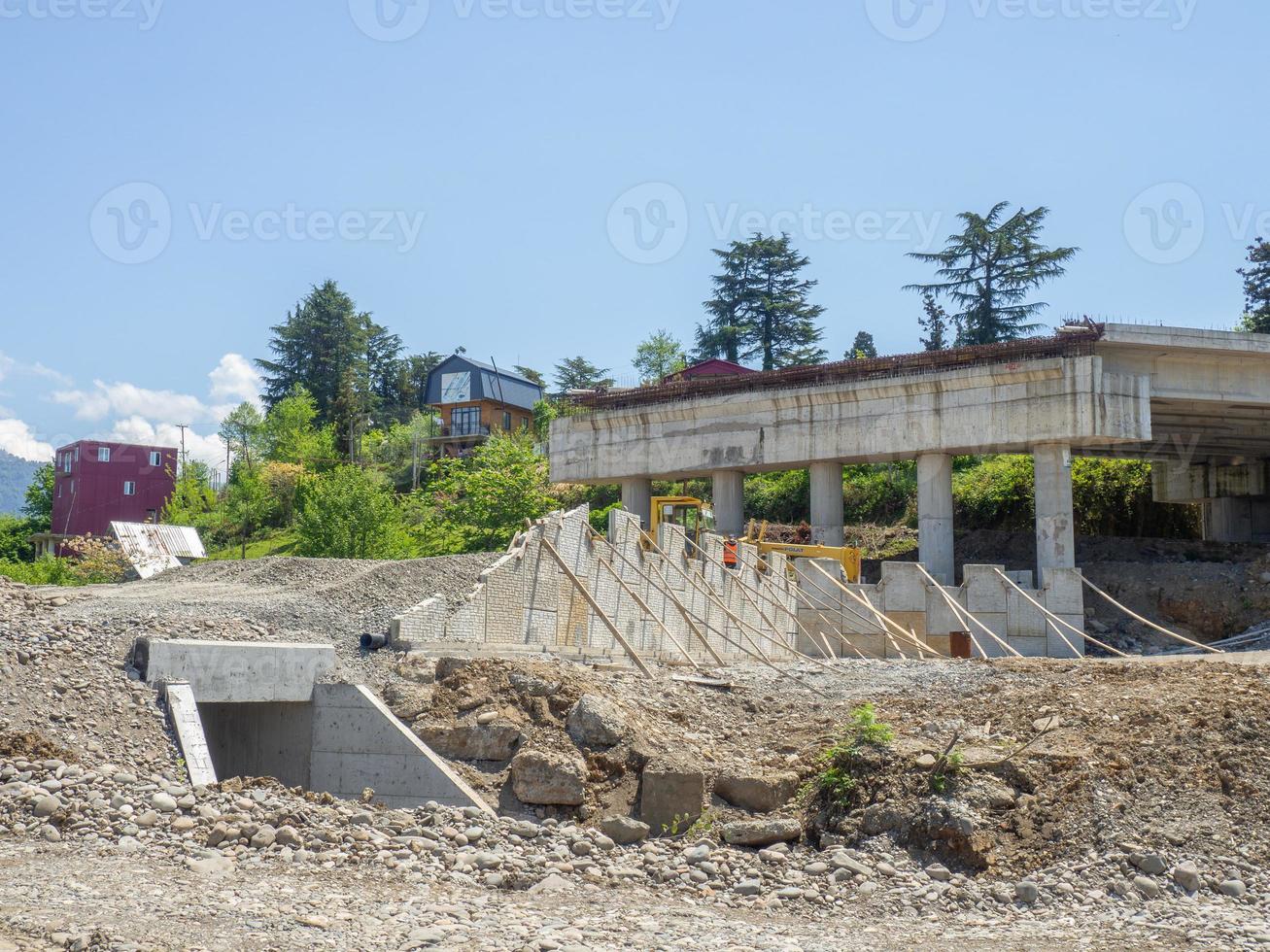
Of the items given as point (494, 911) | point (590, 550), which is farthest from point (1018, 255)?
point (494, 911)

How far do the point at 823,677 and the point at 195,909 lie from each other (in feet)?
35.0

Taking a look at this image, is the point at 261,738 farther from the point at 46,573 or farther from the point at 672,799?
the point at 46,573

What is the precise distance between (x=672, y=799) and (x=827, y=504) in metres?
25.4

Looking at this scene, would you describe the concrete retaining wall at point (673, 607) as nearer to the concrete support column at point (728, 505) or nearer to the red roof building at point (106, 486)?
the concrete support column at point (728, 505)

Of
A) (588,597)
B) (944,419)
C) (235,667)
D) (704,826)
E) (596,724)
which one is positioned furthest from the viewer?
(944,419)

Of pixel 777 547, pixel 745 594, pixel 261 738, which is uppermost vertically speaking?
pixel 777 547

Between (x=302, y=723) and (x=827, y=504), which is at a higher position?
(x=827, y=504)

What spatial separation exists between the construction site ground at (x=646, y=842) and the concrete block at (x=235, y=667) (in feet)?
1.38

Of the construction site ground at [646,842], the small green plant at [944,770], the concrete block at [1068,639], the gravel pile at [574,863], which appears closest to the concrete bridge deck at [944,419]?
the concrete block at [1068,639]

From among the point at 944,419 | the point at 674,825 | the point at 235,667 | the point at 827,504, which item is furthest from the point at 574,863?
the point at 827,504

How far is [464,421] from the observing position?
219 feet

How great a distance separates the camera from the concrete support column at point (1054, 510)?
32.0 metres

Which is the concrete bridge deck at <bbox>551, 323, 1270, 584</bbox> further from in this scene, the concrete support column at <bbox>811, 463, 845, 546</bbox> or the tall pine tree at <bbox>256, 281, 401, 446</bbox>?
the tall pine tree at <bbox>256, 281, 401, 446</bbox>

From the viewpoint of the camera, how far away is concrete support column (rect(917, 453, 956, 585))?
3403 centimetres
